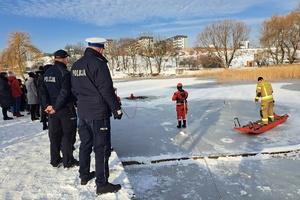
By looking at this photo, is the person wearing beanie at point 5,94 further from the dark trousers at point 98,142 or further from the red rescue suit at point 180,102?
the dark trousers at point 98,142

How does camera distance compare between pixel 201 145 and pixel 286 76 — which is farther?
pixel 286 76

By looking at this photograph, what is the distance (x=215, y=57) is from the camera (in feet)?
137

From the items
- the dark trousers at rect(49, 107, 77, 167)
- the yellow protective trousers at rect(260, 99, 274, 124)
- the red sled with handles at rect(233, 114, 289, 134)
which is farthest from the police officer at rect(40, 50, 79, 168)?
the yellow protective trousers at rect(260, 99, 274, 124)

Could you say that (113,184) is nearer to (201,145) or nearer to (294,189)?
(294,189)

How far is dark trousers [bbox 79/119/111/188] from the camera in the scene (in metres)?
2.52

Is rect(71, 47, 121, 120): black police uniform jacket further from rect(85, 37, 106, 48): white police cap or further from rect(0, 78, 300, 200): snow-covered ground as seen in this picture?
rect(0, 78, 300, 200): snow-covered ground

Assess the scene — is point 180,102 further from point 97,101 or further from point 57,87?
point 97,101

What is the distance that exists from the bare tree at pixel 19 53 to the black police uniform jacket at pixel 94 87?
3331 centimetres

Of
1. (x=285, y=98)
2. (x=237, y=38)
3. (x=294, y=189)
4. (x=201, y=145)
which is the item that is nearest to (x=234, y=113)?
(x=201, y=145)

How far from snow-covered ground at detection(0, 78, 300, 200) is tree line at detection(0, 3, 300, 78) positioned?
25.3 metres

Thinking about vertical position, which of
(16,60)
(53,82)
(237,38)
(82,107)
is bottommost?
(82,107)

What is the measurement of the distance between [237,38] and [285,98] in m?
31.9

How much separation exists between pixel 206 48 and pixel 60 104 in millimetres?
40923

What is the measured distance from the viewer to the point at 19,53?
32.4m
